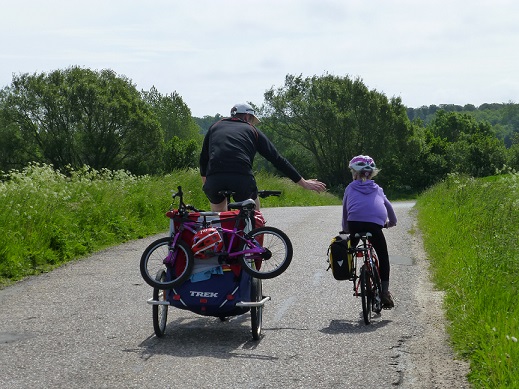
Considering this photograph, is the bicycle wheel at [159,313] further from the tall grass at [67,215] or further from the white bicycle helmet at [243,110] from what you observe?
the tall grass at [67,215]

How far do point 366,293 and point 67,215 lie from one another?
8331 mm

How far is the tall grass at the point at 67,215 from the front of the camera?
483 inches

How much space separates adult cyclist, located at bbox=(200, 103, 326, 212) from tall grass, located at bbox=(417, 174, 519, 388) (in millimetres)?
1889

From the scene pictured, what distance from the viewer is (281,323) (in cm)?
807

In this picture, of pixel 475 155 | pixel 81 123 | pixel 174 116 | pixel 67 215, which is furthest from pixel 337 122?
pixel 67 215

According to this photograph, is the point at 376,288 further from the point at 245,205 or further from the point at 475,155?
the point at 475,155

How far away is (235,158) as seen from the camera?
8000 mm

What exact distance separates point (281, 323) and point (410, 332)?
4.18 feet

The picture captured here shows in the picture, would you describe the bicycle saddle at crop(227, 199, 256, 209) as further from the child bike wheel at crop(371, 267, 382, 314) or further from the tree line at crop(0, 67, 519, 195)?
the tree line at crop(0, 67, 519, 195)

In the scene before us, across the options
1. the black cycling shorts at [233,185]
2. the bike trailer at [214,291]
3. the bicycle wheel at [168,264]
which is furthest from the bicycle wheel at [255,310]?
the black cycling shorts at [233,185]

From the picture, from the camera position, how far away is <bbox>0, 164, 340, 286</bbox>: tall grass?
483 inches

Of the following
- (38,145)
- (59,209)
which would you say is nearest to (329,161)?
(38,145)

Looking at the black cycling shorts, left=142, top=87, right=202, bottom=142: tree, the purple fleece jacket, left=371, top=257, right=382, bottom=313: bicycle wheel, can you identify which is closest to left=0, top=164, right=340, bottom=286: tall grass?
the black cycling shorts

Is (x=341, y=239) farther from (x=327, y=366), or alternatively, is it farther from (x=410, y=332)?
(x=327, y=366)
